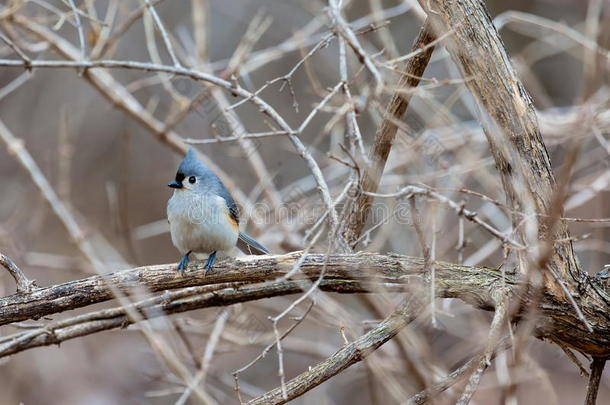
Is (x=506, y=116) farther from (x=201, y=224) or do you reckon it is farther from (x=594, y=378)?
(x=201, y=224)

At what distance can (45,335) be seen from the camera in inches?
121

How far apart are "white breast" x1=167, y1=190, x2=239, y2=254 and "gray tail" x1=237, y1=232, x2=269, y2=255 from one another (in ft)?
0.45

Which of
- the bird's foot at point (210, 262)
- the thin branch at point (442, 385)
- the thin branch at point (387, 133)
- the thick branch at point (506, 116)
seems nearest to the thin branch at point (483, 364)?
the thin branch at point (442, 385)

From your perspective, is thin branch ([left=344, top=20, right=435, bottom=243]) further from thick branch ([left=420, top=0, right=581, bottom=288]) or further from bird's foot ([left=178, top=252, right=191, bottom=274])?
bird's foot ([left=178, top=252, right=191, bottom=274])

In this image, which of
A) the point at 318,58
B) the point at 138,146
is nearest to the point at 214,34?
the point at 138,146

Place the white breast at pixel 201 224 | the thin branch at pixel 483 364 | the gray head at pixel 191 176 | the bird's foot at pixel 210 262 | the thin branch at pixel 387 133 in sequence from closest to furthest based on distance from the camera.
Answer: the thin branch at pixel 483 364
the bird's foot at pixel 210 262
the thin branch at pixel 387 133
the white breast at pixel 201 224
the gray head at pixel 191 176

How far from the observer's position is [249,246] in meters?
3.44

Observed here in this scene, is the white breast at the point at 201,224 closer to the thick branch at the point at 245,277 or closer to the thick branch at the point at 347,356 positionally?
the thick branch at the point at 245,277

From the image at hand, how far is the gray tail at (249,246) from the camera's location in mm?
3389

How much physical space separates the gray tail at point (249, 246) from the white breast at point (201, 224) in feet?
0.45

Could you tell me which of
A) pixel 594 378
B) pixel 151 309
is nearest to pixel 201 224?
pixel 151 309

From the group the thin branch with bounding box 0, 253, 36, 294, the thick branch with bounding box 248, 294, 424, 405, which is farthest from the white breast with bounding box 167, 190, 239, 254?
the thick branch with bounding box 248, 294, 424, 405

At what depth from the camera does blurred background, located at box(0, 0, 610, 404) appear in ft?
12.7

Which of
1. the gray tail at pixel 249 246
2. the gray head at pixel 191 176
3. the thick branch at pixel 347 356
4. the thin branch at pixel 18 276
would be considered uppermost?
the gray head at pixel 191 176
